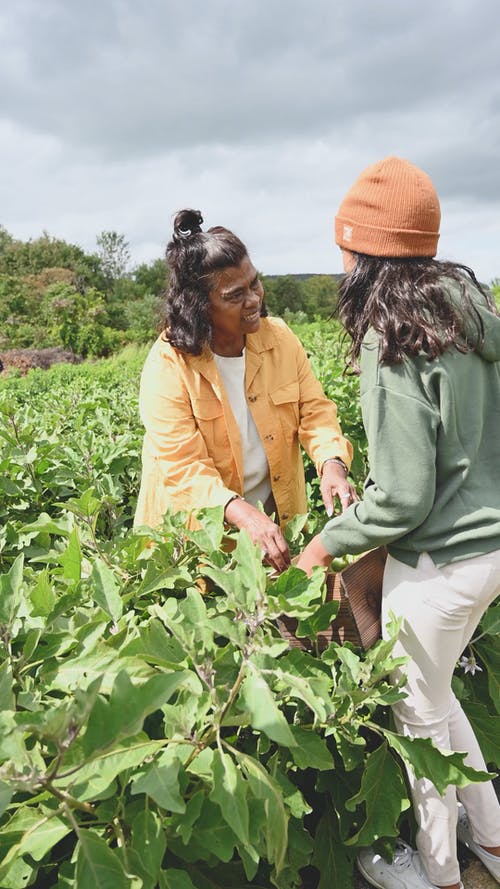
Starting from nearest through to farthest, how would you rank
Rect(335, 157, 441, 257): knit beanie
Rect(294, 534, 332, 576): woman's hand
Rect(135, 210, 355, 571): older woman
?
Rect(335, 157, 441, 257): knit beanie
Rect(294, 534, 332, 576): woman's hand
Rect(135, 210, 355, 571): older woman

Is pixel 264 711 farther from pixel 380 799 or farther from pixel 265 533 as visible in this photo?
pixel 265 533

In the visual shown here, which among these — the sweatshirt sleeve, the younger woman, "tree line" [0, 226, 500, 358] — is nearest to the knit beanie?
the younger woman

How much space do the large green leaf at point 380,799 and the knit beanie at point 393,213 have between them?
48.3 inches

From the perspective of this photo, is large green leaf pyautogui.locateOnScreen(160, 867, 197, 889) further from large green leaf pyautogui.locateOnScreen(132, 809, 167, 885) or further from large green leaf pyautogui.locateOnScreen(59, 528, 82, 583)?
large green leaf pyautogui.locateOnScreen(59, 528, 82, 583)

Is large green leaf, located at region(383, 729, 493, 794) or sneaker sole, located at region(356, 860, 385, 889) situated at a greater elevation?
large green leaf, located at region(383, 729, 493, 794)

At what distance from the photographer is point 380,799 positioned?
1.81 meters

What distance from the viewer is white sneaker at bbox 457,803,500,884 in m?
2.10

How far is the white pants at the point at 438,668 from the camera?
1782mm

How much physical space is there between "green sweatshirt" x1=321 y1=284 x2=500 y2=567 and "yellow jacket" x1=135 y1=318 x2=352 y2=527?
747mm

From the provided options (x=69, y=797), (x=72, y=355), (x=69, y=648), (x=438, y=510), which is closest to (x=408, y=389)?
(x=438, y=510)

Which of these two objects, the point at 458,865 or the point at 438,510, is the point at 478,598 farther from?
the point at 458,865

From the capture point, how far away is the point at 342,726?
5.45 ft

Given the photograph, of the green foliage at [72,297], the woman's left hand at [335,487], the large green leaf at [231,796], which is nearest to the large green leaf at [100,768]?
the large green leaf at [231,796]

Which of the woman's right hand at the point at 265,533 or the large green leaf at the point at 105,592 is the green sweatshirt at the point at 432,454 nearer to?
the woman's right hand at the point at 265,533
